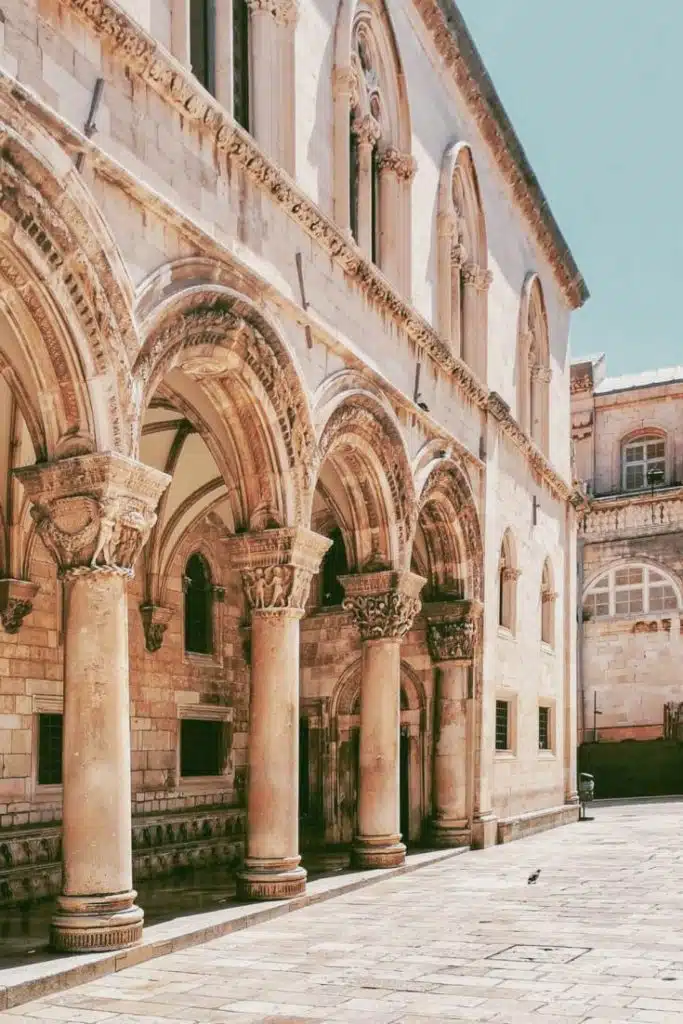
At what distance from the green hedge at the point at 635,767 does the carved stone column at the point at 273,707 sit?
2139 cm

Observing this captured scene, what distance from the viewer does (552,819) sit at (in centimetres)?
2172

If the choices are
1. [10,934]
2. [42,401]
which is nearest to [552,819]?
[10,934]

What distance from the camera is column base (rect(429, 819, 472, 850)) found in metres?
17.0

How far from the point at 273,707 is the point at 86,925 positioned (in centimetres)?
337

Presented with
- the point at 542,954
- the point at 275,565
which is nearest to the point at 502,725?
the point at 275,565

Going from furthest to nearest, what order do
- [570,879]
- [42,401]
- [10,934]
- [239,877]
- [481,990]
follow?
[570,879]
[239,877]
[10,934]
[42,401]
[481,990]

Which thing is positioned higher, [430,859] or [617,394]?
[617,394]

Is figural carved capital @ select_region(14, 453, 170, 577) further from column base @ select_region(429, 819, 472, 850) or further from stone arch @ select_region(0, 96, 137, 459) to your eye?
column base @ select_region(429, 819, 472, 850)

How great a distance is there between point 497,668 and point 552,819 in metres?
4.32

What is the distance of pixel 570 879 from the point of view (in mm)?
13867

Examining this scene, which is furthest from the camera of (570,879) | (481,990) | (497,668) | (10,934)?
(497,668)

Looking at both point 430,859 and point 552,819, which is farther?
point 552,819

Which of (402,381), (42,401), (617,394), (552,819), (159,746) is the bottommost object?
(552,819)

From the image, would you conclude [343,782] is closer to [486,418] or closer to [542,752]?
[542,752]
